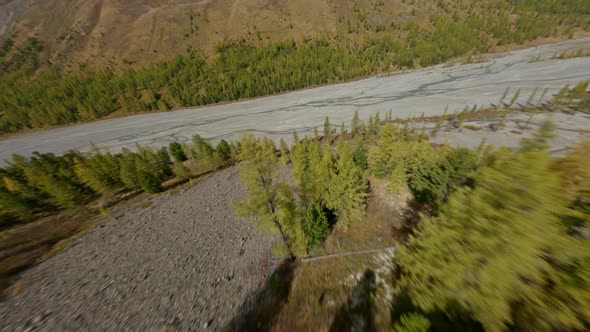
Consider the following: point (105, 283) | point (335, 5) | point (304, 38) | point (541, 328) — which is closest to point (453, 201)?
point (541, 328)

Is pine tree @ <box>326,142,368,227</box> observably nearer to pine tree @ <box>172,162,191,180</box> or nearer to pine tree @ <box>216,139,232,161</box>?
pine tree @ <box>172,162,191,180</box>

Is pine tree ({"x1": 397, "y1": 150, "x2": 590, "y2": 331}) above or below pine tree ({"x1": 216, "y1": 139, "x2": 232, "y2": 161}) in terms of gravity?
above

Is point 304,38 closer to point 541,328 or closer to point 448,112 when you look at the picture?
point 448,112

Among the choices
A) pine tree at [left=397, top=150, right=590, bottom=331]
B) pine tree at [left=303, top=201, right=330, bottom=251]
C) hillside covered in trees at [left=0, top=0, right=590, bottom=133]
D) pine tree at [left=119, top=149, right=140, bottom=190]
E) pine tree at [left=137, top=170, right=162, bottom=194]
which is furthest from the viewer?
hillside covered in trees at [left=0, top=0, right=590, bottom=133]

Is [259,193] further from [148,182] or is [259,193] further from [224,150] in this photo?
[224,150]

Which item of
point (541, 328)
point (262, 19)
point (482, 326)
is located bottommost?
point (482, 326)

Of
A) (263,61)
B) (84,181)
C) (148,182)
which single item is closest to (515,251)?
(148,182)

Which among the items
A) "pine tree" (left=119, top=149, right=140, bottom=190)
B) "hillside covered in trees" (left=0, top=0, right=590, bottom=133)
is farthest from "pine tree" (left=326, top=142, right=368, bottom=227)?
"hillside covered in trees" (left=0, top=0, right=590, bottom=133)
